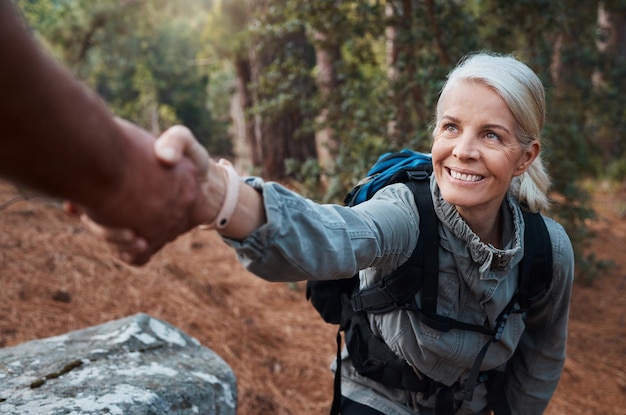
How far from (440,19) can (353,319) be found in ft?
9.67

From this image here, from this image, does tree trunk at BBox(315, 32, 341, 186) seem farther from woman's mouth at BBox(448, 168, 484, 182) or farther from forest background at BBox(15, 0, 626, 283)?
woman's mouth at BBox(448, 168, 484, 182)

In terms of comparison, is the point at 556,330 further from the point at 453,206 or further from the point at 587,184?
the point at 587,184

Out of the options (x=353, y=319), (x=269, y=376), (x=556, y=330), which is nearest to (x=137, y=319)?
(x=353, y=319)

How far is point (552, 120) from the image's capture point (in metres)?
4.89

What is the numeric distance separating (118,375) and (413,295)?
1141mm

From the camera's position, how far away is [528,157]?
2.00 m

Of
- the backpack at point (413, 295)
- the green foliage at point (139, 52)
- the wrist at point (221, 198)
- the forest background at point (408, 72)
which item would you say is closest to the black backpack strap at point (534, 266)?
the backpack at point (413, 295)

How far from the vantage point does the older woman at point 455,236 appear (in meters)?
1.31

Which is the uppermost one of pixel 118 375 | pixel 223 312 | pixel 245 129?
pixel 118 375

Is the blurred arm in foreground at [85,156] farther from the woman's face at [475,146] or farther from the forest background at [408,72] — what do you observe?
the forest background at [408,72]

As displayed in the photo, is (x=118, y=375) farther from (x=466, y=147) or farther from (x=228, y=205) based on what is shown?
(x=466, y=147)

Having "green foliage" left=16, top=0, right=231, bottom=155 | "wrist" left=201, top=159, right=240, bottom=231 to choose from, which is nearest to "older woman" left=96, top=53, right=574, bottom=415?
"wrist" left=201, top=159, right=240, bottom=231

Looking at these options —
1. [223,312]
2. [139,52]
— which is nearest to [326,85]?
[223,312]

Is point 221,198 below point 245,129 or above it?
above
